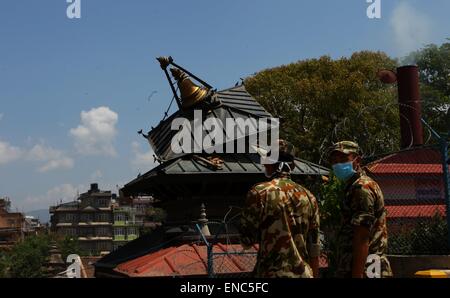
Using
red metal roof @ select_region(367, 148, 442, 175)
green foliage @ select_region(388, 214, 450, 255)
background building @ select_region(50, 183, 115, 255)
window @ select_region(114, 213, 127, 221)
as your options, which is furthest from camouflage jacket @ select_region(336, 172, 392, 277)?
window @ select_region(114, 213, 127, 221)

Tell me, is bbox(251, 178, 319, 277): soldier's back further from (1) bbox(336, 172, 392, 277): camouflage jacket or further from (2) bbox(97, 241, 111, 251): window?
(2) bbox(97, 241, 111, 251): window

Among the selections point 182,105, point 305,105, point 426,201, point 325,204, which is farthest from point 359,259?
point 305,105

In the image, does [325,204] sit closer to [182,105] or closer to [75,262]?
[75,262]

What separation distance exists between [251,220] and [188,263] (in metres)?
6.58

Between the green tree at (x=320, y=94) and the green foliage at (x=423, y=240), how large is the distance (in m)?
22.8

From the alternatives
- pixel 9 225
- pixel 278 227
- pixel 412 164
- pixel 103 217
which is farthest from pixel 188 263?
pixel 103 217

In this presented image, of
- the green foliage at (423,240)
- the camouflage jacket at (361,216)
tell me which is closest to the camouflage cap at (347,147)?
the camouflage jacket at (361,216)

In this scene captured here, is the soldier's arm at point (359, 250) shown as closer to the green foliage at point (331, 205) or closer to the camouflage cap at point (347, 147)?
the camouflage cap at point (347, 147)

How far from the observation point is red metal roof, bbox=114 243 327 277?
35.3ft

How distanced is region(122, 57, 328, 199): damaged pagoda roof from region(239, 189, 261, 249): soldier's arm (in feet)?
25.2

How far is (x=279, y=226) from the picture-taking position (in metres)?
4.90

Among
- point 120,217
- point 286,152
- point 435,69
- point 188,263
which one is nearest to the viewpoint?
point 286,152

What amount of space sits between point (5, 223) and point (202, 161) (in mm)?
96470

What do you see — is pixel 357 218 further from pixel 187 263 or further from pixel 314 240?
pixel 187 263
